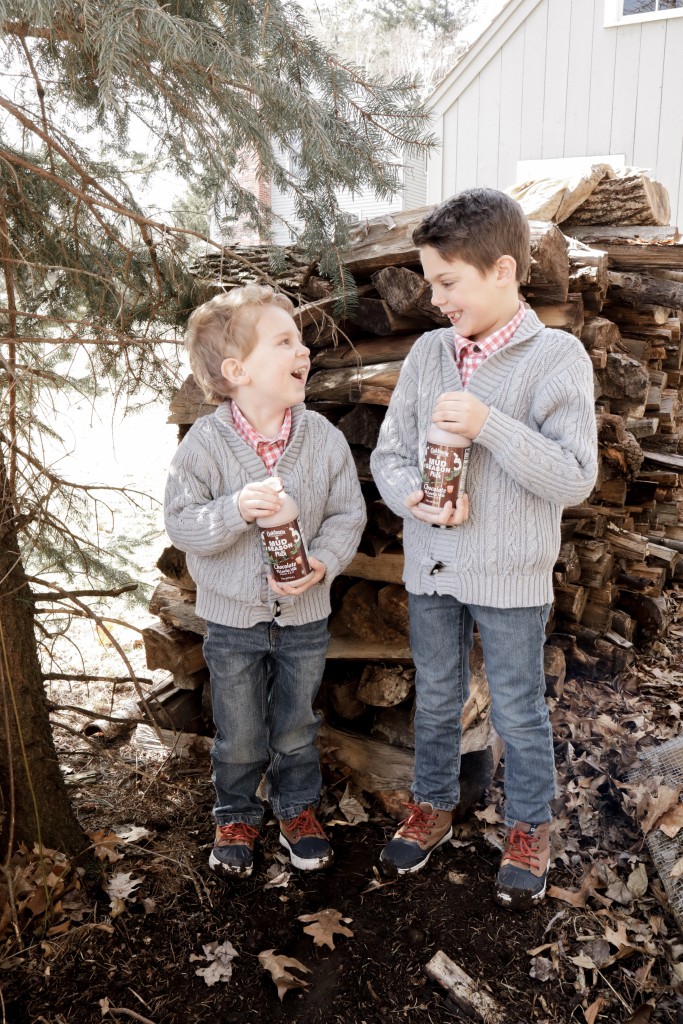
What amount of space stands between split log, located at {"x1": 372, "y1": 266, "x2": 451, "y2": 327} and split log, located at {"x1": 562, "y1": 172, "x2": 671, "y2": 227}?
1.90 metres

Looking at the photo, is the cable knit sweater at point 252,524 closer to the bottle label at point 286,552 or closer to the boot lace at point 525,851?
the bottle label at point 286,552

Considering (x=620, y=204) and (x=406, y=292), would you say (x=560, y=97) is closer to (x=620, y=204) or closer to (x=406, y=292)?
(x=620, y=204)

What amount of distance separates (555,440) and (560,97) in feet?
23.8

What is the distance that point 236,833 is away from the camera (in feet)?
8.66

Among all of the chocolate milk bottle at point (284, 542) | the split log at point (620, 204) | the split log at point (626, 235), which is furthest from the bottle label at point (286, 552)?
the split log at point (620, 204)

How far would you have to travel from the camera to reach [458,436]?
80.4 inches

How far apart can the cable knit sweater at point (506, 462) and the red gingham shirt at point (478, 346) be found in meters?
0.03

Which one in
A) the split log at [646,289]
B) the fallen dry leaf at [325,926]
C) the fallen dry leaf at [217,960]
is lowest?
the fallen dry leaf at [217,960]

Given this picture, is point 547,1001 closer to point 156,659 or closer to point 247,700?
point 247,700

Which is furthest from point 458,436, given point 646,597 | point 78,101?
point 646,597

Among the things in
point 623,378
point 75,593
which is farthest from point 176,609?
point 623,378

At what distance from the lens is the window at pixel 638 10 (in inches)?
289

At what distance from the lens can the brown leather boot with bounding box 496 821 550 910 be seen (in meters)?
2.41

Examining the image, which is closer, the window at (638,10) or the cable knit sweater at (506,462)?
the cable knit sweater at (506,462)
